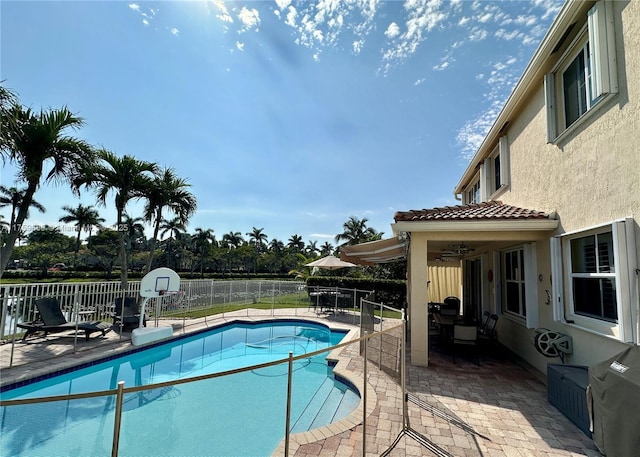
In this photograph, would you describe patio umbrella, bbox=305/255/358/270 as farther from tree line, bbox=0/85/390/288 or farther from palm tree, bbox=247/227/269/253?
palm tree, bbox=247/227/269/253

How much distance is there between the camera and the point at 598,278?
5.87 metres

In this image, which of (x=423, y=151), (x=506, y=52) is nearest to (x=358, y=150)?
(x=423, y=151)

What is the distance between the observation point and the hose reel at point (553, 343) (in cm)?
658

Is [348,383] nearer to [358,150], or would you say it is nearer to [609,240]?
[609,240]

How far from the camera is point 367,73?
472 inches

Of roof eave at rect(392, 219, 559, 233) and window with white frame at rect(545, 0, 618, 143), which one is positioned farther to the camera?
roof eave at rect(392, 219, 559, 233)

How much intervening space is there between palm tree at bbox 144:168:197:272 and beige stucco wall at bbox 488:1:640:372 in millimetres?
17433

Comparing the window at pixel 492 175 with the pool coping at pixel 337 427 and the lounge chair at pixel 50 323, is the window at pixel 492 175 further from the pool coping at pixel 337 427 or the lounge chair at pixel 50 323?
the lounge chair at pixel 50 323

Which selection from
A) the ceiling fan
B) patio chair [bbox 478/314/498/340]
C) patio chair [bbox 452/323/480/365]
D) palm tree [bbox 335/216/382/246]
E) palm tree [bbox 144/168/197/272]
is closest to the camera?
patio chair [bbox 452/323/480/365]

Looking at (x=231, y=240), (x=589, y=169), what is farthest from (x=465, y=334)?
(x=231, y=240)

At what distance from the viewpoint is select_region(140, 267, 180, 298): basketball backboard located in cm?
1157

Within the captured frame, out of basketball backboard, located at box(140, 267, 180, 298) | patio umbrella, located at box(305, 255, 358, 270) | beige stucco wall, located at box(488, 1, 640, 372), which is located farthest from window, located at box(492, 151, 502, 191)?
basketball backboard, located at box(140, 267, 180, 298)

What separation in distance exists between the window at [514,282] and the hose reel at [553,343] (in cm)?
194

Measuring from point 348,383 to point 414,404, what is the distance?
190 cm
